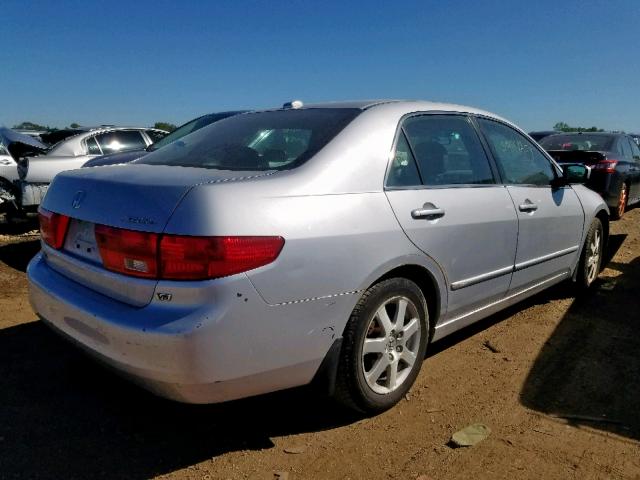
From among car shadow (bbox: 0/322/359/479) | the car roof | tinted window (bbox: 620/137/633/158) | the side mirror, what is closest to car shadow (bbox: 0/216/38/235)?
car shadow (bbox: 0/322/359/479)

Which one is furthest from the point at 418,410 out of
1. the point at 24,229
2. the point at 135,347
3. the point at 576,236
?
the point at 24,229

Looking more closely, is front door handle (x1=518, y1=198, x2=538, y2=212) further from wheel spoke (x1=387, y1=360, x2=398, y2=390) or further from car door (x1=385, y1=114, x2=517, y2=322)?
wheel spoke (x1=387, y1=360, x2=398, y2=390)

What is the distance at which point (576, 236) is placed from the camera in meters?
4.25

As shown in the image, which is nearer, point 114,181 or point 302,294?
point 302,294

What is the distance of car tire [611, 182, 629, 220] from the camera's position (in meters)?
7.28

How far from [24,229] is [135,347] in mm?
6868

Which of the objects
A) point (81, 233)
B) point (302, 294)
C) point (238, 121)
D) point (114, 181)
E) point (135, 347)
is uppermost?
point (238, 121)

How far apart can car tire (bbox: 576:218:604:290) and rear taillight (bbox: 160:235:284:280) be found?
352 centimetres

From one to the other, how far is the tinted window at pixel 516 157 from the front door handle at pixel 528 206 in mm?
155

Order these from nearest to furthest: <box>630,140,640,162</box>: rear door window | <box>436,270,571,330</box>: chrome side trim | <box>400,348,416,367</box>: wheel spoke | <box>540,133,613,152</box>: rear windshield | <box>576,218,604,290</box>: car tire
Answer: <box>400,348,416,367</box>: wheel spoke → <box>436,270,571,330</box>: chrome side trim → <box>576,218,604,290</box>: car tire → <box>540,133,613,152</box>: rear windshield → <box>630,140,640,162</box>: rear door window

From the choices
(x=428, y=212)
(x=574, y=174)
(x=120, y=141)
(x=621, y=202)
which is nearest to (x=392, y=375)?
(x=428, y=212)

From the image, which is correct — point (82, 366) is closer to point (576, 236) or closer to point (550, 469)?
point (550, 469)

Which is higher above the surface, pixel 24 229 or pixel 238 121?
pixel 238 121

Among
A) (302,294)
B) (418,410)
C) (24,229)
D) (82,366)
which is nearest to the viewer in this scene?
(302,294)
